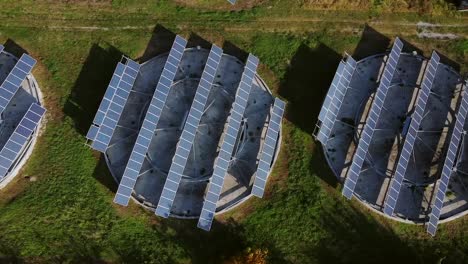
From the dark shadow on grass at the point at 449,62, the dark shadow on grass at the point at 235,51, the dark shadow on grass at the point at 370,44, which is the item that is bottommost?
the dark shadow on grass at the point at 235,51

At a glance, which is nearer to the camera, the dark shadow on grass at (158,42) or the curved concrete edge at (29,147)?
the curved concrete edge at (29,147)

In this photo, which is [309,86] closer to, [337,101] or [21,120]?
[337,101]

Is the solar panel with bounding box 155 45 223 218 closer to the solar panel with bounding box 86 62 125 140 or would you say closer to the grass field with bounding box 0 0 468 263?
the grass field with bounding box 0 0 468 263

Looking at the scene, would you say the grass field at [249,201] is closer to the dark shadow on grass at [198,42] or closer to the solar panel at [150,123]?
the dark shadow on grass at [198,42]

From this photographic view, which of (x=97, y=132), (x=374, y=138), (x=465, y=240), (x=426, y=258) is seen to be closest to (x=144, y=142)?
(x=97, y=132)

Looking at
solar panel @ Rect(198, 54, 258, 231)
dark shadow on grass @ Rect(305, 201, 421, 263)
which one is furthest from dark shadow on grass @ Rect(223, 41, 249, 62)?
dark shadow on grass @ Rect(305, 201, 421, 263)

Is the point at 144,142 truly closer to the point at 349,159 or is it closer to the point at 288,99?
the point at 288,99

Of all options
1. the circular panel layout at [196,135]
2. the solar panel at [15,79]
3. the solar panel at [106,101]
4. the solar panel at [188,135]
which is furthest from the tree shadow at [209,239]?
the solar panel at [15,79]
